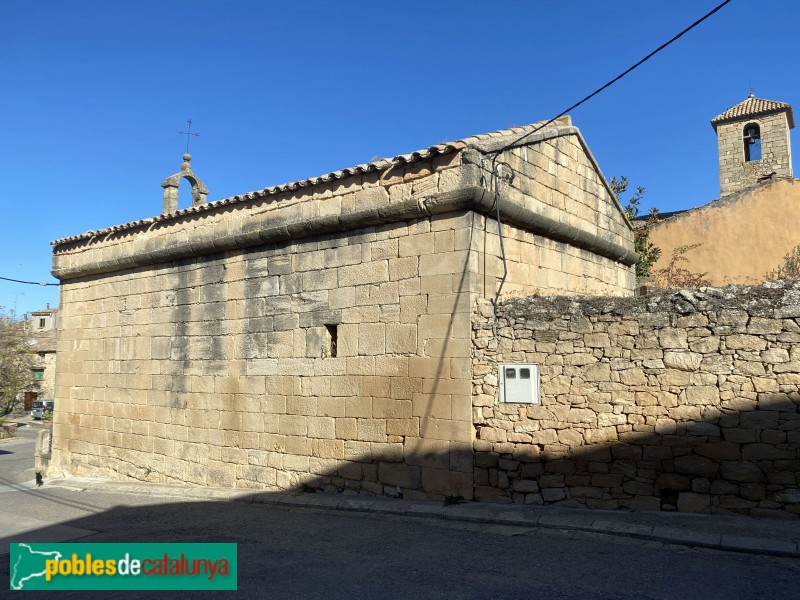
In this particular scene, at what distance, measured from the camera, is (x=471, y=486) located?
6.86m

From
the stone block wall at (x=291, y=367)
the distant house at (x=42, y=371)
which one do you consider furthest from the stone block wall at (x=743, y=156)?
the distant house at (x=42, y=371)

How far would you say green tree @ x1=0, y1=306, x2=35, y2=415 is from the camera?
30.3 m

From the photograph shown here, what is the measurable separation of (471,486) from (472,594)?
8.03 feet

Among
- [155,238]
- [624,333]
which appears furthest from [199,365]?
[624,333]

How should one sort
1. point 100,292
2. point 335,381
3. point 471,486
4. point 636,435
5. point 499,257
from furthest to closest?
point 100,292, point 335,381, point 499,257, point 471,486, point 636,435

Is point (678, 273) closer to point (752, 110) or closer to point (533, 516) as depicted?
point (533, 516)

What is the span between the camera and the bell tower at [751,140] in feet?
73.2

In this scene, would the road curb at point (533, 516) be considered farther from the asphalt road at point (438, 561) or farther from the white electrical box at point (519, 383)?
the white electrical box at point (519, 383)

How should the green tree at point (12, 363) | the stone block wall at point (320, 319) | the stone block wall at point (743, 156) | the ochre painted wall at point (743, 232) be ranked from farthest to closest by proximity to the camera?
the green tree at point (12, 363) < the stone block wall at point (743, 156) < the ochre painted wall at point (743, 232) < the stone block wall at point (320, 319)

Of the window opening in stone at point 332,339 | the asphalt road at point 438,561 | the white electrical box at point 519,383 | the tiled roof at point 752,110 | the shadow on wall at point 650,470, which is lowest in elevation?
the asphalt road at point 438,561

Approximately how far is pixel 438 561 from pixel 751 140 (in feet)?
78.7

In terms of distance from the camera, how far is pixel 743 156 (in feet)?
75.6

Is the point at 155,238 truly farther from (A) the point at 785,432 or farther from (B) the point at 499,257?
(A) the point at 785,432

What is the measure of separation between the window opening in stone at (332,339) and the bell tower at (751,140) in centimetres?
1999
